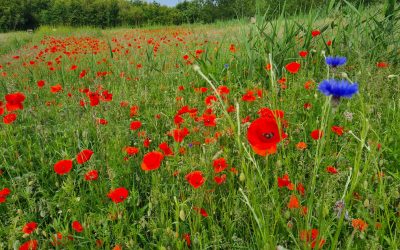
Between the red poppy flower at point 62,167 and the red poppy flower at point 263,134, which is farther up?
the red poppy flower at point 263,134

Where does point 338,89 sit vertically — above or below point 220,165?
above

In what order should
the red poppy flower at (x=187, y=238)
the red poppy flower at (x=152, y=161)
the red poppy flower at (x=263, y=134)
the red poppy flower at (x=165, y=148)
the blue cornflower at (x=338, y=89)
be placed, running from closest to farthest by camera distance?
the blue cornflower at (x=338, y=89), the red poppy flower at (x=263, y=134), the red poppy flower at (x=187, y=238), the red poppy flower at (x=152, y=161), the red poppy flower at (x=165, y=148)

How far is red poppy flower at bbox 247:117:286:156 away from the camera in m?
0.99

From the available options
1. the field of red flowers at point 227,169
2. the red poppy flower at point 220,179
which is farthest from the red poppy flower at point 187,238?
the red poppy flower at point 220,179

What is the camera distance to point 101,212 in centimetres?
152

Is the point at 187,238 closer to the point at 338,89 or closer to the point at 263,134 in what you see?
the point at 263,134

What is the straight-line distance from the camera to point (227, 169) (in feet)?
5.52

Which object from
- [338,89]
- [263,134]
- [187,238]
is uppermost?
[338,89]

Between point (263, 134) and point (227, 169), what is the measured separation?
69cm

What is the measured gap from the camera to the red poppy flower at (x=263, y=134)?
3.25ft

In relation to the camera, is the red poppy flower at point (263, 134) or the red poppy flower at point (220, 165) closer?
the red poppy flower at point (263, 134)

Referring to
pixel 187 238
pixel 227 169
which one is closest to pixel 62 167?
pixel 187 238

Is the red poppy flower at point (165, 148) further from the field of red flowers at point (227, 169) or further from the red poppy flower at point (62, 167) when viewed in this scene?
the red poppy flower at point (62, 167)

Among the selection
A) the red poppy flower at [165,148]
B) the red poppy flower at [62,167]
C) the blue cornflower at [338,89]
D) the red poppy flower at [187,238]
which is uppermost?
the blue cornflower at [338,89]
